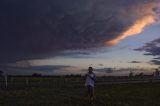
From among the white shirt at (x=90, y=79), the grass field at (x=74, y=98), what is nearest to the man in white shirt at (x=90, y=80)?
the white shirt at (x=90, y=79)

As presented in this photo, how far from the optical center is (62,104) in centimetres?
2542

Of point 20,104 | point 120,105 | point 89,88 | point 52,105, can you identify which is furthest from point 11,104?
point 120,105

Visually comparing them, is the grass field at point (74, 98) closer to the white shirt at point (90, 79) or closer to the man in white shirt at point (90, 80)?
the man in white shirt at point (90, 80)

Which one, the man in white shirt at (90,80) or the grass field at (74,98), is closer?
the man in white shirt at (90,80)

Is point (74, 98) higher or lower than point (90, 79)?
lower

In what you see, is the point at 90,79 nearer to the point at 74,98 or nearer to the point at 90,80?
the point at 90,80

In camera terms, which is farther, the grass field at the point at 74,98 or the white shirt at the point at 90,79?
the grass field at the point at 74,98

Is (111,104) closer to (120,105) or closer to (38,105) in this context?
(120,105)

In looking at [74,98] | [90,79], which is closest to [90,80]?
[90,79]

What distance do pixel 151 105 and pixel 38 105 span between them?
8.10 m

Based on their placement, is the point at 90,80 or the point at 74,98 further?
the point at 74,98

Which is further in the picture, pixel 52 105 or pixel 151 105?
pixel 151 105

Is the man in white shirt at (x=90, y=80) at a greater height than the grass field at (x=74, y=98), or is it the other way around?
the man in white shirt at (x=90, y=80)

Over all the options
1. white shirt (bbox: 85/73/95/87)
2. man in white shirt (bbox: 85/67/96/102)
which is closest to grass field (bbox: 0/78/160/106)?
man in white shirt (bbox: 85/67/96/102)
